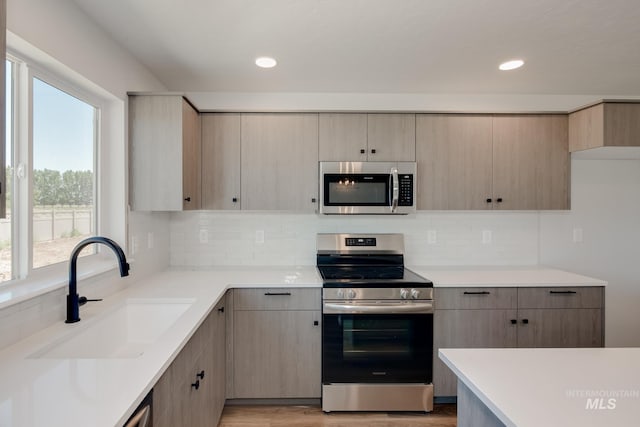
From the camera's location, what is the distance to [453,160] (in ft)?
8.53

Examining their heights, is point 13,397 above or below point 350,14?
below

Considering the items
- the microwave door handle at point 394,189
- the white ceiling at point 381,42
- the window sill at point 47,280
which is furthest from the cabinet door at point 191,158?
the microwave door handle at point 394,189

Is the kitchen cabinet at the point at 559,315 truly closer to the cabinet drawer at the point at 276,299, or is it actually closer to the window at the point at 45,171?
the cabinet drawer at the point at 276,299

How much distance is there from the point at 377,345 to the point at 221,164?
1.78 m

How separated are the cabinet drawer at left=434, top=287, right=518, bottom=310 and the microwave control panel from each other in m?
0.73

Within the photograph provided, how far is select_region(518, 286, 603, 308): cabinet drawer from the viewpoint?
7.50 feet

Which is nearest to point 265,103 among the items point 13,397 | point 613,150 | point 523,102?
point 523,102

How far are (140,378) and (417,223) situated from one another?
7.87 ft

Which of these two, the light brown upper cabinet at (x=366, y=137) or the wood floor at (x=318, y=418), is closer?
the wood floor at (x=318, y=418)

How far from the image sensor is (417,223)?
2875 millimetres

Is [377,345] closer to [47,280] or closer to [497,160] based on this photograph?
[497,160]

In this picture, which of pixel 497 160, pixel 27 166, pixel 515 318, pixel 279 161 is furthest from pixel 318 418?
pixel 497 160

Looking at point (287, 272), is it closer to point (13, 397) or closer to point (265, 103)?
point (265, 103)

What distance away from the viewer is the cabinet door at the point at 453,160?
102 inches
